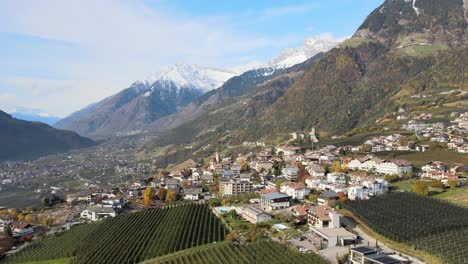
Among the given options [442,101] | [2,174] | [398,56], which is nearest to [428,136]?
[442,101]

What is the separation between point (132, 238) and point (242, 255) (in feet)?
53.4

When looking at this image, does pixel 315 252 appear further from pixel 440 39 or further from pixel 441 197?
pixel 440 39

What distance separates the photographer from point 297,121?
142 metres

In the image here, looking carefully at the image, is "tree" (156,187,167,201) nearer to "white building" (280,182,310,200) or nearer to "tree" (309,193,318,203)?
"white building" (280,182,310,200)

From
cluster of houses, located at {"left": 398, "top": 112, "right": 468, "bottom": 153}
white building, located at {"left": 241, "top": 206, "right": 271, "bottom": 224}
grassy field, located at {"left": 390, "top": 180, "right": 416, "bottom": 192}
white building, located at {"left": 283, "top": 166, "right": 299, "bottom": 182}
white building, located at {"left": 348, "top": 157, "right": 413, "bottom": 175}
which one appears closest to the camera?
white building, located at {"left": 241, "top": 206, "right": 271, "bottom": 224}

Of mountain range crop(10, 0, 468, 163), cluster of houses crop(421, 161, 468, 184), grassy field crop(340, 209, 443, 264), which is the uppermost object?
mountain range crop(10, 0, 468, 163)

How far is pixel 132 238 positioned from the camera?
45500mm

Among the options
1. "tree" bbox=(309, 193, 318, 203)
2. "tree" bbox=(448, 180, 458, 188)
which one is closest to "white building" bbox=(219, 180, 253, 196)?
"tree" bbox=(309, 193, 318, 203)

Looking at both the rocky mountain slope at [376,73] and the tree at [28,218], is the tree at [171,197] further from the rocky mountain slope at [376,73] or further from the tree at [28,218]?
the rocky mountain slope at [376,73]

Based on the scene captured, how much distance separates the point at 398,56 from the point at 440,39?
846 inches

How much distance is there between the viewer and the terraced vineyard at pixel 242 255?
109ft

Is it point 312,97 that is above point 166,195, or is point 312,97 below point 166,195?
above

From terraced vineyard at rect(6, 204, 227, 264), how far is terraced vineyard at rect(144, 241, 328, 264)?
270 cm

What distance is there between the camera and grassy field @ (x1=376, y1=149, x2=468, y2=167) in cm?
6378
